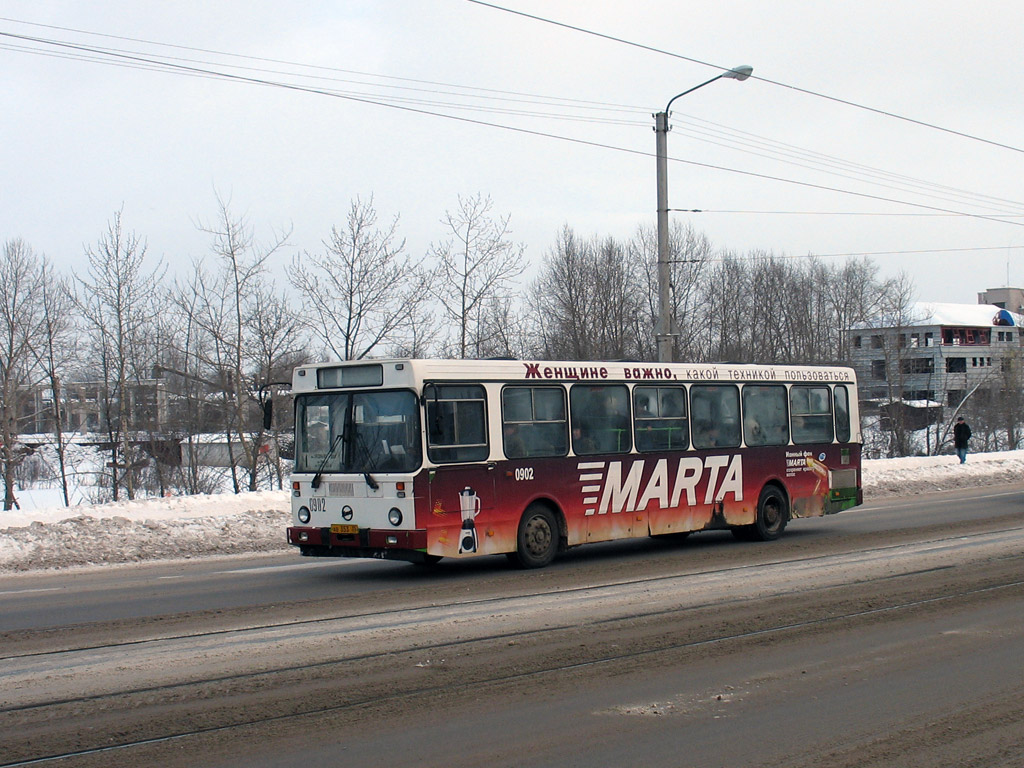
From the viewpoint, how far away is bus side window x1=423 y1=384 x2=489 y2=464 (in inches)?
501

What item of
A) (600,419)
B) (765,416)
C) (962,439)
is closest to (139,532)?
(600,419)

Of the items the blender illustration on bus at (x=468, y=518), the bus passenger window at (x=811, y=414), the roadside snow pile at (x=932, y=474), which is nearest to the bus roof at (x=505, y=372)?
the bus passenger window at (x=811, y=414)

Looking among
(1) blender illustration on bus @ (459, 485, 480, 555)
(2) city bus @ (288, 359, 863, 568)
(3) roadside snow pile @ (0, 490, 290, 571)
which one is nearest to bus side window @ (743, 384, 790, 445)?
(2) city bus @ (288, 359, 863, 568)

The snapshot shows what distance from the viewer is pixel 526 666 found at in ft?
25.9

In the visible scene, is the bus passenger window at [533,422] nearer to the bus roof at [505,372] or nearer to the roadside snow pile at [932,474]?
the bus roof at [505,372]

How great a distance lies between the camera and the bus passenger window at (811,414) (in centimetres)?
1794

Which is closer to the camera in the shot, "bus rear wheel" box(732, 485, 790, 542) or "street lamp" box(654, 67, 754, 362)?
"bus rear wheel" box(732, 485, 790, 542)

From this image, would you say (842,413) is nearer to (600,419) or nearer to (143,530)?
(600,419)

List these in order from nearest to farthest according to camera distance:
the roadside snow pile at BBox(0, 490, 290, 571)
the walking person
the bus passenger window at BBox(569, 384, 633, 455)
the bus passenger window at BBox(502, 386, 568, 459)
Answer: the bus passenger window at BBox(502, 386, 568, 459)
the bus passenger window at BBox(569, 384, 633, 455)
the roadside snow pile at BBox(0, 490, 290, 571)
the walking person

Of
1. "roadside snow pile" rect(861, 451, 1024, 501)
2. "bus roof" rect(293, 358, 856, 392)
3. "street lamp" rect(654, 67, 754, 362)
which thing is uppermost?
"street lamp" rect(654, 67, 754, 362)

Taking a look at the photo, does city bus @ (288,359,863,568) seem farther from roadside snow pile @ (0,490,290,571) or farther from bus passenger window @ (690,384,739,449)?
roadside snow pile @ (0,490,290,571)

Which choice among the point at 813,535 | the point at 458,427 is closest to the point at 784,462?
the point at 813,535

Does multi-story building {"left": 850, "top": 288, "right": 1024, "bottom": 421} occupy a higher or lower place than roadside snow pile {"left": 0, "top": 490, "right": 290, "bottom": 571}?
higher

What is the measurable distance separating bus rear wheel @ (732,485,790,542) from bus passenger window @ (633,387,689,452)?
7.31ft
